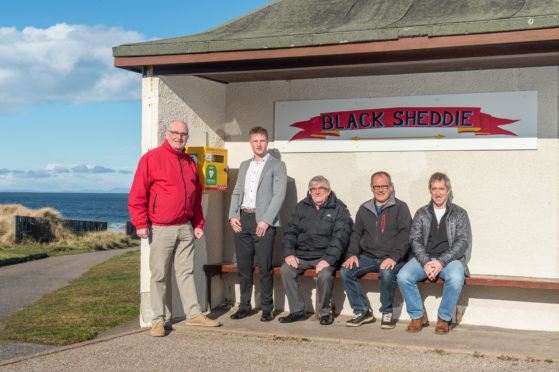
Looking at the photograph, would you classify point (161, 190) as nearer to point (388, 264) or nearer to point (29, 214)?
point (388, 264)

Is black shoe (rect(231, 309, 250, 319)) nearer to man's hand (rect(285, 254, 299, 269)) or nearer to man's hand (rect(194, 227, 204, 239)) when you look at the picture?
man's hand (rect(285, 254, 299, 269))

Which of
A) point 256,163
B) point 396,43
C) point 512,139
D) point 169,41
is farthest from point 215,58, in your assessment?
point 512,139

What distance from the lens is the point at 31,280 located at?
44.3 ft

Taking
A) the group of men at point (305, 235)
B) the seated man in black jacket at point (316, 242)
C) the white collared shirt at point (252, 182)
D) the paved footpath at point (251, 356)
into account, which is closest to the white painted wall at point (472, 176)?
the group of men at point (305, 235)

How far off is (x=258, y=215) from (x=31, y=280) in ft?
30.2

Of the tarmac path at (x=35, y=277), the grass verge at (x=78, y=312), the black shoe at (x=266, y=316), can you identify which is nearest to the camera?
the black shoe at (x=266, y=316)

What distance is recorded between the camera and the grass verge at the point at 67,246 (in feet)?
62.1

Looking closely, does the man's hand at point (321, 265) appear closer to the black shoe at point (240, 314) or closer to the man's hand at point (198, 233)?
the black shoe at point (240, 314)

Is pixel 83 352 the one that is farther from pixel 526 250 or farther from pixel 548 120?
pixel 548 120

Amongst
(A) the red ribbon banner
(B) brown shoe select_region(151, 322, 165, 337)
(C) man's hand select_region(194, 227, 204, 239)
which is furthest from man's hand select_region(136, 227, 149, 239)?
(A) the red ribbon banner

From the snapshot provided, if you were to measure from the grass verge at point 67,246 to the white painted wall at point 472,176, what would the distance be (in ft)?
41.0

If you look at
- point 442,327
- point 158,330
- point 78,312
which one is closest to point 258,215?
point 158,330

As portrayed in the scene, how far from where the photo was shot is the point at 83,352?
16.4ft

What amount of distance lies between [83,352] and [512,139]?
426cm
